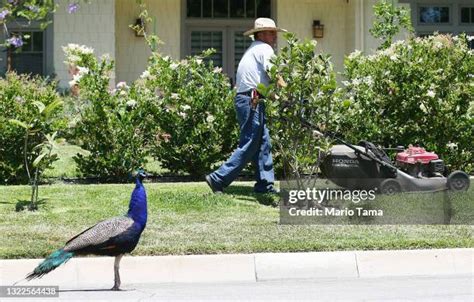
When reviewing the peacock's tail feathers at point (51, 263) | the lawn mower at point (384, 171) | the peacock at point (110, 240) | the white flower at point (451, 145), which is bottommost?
the peacock's tail feathers at point (51, 263)

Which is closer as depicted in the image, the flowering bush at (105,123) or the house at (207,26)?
the flowering bush at (105,123)

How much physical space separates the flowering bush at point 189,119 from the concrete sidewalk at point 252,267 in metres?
4.61

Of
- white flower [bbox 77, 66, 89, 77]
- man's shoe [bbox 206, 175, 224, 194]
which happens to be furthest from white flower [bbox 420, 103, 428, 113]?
white flower [bbox 77, 66, 89, 77]

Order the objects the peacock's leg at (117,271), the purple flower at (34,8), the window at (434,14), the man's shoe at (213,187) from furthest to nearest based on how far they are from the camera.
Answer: the window at (434,14), the man's shoe at (213,187), the purple flower at (34,8), the peacock's leg at (117,271)

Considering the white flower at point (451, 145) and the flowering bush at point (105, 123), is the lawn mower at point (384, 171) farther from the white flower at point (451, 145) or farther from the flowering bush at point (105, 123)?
the flowering bush at point (105, 123)

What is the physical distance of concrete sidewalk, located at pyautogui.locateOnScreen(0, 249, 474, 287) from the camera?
8414mm

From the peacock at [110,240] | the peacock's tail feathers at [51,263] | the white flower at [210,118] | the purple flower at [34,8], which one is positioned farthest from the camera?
the white flower at [210,118]

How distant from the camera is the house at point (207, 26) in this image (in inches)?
773

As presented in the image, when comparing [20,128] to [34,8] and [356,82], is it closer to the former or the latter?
[34,8]

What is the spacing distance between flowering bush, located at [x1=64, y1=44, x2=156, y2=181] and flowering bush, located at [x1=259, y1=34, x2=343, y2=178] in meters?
2.66

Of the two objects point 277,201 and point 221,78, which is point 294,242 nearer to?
point 277,201

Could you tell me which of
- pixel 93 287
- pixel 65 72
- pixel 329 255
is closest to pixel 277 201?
pixel 329 255

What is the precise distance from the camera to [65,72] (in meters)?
19.5

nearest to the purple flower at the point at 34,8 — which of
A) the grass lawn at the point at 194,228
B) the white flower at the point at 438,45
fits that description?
the grass lawn at the point at 194,228
